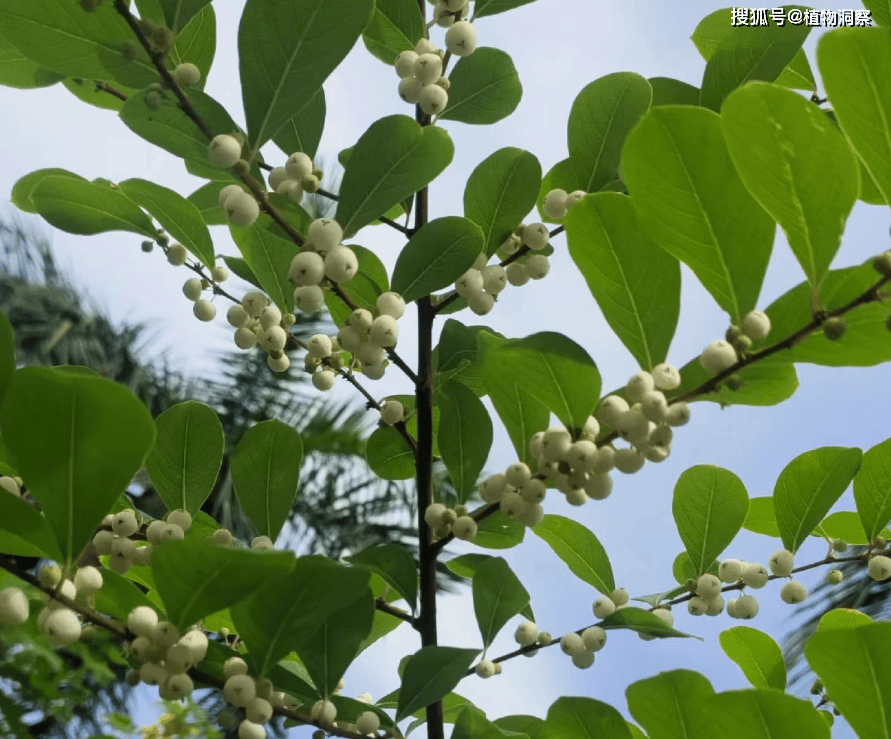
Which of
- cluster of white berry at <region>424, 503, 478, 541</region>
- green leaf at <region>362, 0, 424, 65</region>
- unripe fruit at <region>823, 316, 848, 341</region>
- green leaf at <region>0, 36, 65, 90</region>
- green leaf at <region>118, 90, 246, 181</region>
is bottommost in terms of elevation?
cluster of white berry at <region>424, 503, 478, 541</region>

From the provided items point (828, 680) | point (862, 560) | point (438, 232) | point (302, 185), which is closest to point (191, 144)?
point (302, 185)

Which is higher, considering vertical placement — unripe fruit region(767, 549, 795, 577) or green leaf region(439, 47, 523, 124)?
green leaf region(439, 47, 523, 124)

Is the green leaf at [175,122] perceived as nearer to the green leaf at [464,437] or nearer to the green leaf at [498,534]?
the green leaf at [464,437]

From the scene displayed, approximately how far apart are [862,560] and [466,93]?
0.58 metres

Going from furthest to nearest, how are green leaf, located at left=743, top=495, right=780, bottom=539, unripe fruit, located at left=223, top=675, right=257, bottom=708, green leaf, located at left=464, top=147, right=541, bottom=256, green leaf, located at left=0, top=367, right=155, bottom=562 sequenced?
green leaf, located at left=743, top=495, right=780, bottom=539 → green leaf, located at left=464, top=147, right=541, bottom=256 → unripe fruit, located at left=223, top=675, right=257, bottom=708 → green leaf, located at left=0, top=367, right=155, bottom=562

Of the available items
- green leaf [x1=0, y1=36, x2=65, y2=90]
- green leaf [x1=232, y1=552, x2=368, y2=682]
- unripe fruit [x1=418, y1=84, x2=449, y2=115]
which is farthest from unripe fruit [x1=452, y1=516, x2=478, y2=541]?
green leaf [x1=0, y1=36, x2=65, y2=90]

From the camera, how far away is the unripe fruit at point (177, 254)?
0.87 metres

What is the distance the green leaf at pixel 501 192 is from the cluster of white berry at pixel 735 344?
290mm

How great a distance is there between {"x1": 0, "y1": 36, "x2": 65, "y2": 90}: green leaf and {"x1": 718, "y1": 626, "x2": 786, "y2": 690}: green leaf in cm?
79

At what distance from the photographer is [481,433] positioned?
0.73 meters

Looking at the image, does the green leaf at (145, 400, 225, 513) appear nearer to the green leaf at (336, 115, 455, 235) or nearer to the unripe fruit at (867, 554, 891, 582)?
the green leaf at (336, 115, 455, 235)

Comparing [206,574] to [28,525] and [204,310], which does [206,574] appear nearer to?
[28,525]

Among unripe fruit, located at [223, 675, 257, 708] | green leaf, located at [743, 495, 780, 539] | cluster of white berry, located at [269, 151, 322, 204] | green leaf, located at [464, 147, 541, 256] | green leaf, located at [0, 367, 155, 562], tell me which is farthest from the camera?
green leaf, located at [743, 495, 780, 539]

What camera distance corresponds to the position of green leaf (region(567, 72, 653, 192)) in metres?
0.78
